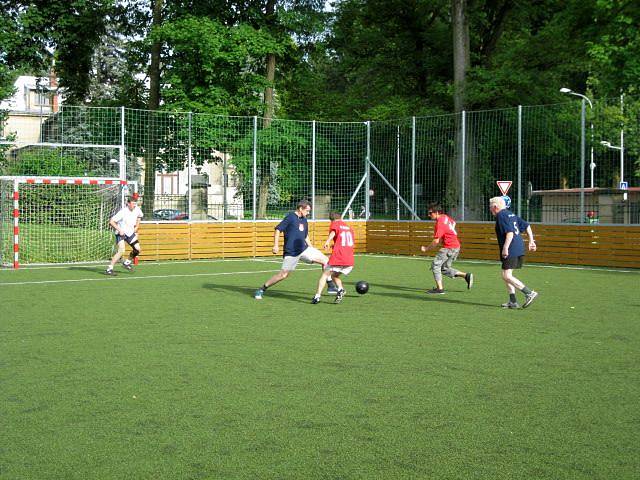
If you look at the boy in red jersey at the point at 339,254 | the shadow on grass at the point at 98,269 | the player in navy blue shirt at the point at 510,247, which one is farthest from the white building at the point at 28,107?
the player in navy blue shirt at the point at 510,247

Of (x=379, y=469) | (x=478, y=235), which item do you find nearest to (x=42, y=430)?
(x=379, y=469)

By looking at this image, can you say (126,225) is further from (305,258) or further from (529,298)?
(529,298)

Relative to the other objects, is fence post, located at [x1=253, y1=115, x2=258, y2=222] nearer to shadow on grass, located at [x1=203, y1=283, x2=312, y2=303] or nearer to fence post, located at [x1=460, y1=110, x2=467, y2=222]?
fence post, located at [x1=460, y1=110, x2=467, y2=222]

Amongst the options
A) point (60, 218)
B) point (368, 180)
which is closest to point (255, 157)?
point (368, 180)

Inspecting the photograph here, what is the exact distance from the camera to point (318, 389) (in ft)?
25.6

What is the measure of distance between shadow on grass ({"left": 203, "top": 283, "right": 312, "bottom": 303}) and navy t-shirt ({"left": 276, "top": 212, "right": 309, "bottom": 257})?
0.89 metres

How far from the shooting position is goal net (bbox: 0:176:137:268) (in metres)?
24.1

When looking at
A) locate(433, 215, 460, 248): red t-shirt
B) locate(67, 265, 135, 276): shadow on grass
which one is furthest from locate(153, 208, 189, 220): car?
locate(433, 215, 460, 248): red t-shirt

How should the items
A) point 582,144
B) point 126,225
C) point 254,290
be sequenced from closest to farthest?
point 254,290 → point 126,225 → point 582,144

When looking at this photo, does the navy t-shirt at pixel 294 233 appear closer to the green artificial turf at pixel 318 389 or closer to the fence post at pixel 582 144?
the green artificial turf at pixel 318 389

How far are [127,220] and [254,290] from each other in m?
5.14

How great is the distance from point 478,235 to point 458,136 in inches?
133

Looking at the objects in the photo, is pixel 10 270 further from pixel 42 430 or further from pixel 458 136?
pixel 42 430

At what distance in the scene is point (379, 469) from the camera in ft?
18.0
